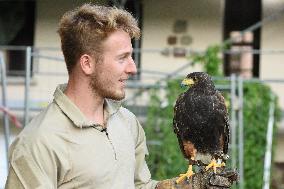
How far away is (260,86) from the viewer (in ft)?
32.4

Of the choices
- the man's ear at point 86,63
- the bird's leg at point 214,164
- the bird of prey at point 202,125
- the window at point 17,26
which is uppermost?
the window at point 17,26

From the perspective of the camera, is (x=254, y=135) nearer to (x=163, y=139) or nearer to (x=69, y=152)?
(x=163, y=139)

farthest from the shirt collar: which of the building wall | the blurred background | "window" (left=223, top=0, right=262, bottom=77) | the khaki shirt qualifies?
"window" (left=223, top=0, right=262, bottom=77)

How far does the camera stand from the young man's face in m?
2.88

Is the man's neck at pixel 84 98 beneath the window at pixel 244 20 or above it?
beneath

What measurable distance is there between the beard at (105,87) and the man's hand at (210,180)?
47 centimetres

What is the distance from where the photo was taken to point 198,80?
333 cm

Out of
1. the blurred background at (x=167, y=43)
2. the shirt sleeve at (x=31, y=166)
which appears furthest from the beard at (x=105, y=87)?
the blurred background at (x=167, y=43)

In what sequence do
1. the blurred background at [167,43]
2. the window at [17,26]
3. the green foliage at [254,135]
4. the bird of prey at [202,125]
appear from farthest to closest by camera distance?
1. the window at [17,26]
2. the blurred background at [167,43]
3. the green foliage at [254,135]
4. the bird of prey at [202,125]

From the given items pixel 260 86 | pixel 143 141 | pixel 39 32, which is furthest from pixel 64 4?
pixel 143 141

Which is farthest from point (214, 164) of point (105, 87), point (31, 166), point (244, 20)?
point (244, 20)

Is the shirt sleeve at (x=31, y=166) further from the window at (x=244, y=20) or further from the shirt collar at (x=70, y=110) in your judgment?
the window at (x=244, y=20)

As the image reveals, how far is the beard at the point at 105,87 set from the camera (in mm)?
2902

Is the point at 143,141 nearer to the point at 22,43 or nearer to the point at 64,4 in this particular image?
the point at 64,4
